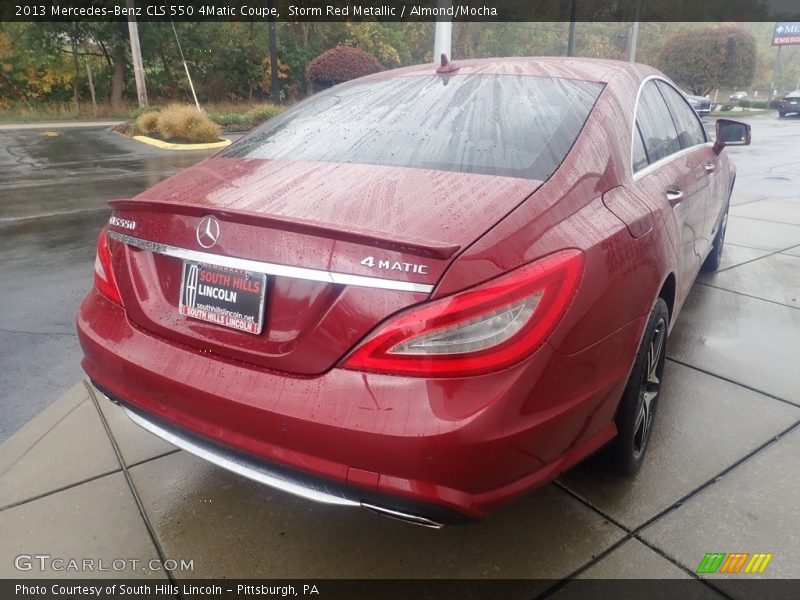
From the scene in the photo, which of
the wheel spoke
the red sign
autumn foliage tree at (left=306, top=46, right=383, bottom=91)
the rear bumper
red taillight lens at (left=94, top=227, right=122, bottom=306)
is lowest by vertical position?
the wheel spoke

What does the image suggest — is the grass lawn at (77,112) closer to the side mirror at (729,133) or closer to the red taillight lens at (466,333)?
the side mirror at (729,133)

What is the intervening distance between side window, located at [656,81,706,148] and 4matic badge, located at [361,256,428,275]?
2.31m

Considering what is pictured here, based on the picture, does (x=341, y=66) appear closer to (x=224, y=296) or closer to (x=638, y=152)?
(x=638, y=152)

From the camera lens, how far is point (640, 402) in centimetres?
227

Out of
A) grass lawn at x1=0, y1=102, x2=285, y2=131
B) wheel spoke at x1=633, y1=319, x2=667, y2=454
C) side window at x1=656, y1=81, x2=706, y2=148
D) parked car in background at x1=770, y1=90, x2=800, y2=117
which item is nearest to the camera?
wheel spoke at x1=633, y1=319, x2=667, y2=454

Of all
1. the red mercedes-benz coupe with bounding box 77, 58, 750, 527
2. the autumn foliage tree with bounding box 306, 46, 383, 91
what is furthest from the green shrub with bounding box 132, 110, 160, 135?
the red mercedes-benz coupe with bounding box 77, 58, 750, 527

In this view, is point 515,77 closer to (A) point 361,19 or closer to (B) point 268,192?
(B) point 268,192

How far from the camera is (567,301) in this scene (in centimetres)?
165

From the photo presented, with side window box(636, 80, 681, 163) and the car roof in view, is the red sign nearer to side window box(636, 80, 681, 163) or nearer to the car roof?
side window box(636, 80, 681, 163)

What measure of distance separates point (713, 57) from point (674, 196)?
44.1 meters

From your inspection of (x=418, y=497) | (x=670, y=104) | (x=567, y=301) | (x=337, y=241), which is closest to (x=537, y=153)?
(x=567, y=301)

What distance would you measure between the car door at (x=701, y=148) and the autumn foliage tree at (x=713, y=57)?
4221 cm

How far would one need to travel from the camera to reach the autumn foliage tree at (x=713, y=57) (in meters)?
39.2

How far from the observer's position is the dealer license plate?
5.68ft
